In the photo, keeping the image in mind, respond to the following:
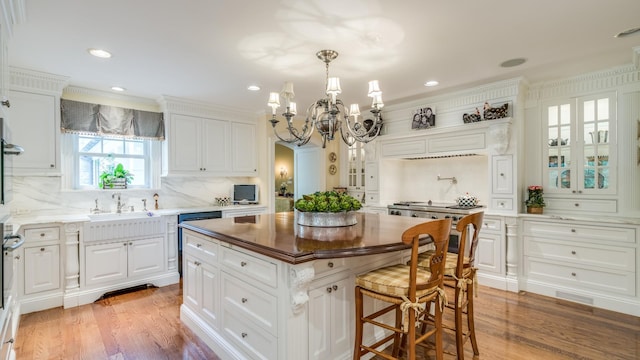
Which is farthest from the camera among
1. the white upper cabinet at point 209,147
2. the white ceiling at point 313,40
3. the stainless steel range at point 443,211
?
the white upper cabinet at point 209,147

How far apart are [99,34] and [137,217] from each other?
216 centimetres

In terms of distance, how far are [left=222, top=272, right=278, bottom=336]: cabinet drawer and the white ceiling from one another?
186 cm

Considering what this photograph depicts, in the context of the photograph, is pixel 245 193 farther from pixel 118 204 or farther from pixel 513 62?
pixel 513 62

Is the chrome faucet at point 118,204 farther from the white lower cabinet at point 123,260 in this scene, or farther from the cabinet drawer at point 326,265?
the cabinet drawer at point 326,265

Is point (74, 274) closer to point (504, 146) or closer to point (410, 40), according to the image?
point (410, 40)

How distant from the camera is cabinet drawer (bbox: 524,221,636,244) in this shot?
3184mm

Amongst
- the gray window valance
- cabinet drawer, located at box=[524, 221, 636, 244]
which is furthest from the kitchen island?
the gray window valance

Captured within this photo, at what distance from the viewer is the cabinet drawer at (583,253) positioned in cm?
319

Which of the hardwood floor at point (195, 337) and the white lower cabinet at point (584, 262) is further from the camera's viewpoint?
the white lower cabinet at point (584, 262)

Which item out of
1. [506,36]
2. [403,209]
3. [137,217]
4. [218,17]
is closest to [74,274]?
[137,217]

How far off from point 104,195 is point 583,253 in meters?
5.68

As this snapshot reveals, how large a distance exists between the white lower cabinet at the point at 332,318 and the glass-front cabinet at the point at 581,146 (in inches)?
124

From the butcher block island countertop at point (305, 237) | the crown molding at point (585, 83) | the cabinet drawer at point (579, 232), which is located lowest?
the cabinet drawer at point (579, 232)

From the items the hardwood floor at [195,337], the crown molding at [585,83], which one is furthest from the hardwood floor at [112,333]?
the crown molding at [585,83]
